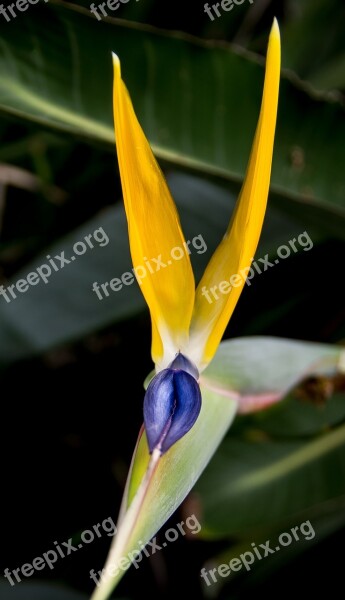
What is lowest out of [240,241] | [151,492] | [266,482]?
[266,482]

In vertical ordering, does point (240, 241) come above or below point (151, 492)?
above

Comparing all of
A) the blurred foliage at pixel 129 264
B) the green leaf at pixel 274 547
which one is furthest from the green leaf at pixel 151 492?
the green leaf at pixel 274 547

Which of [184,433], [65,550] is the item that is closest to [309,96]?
[184,433]
